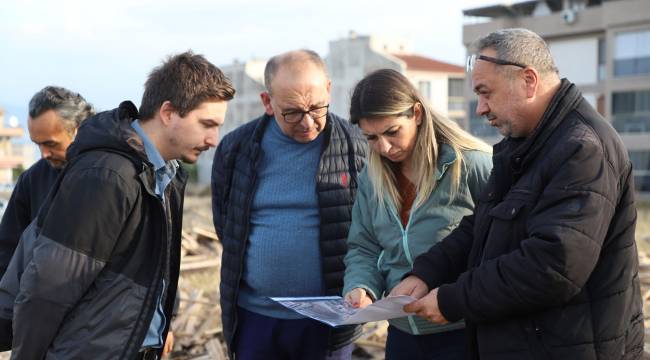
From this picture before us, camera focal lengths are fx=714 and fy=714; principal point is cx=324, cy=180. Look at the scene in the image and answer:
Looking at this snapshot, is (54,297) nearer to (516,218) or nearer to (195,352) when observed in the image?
(516,218)

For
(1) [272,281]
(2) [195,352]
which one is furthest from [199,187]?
(1) [272,281]

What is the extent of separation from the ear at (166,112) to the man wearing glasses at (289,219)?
912 mm

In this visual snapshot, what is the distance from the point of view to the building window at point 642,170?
117 ft

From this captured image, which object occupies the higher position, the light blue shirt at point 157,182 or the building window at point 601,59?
the light blue shirt at point 157,182

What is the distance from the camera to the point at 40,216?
3.08 m

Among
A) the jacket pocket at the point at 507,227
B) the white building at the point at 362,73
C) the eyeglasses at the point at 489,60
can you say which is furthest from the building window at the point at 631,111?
the jacket pocket at the point at 507,227

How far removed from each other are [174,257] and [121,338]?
573 mm

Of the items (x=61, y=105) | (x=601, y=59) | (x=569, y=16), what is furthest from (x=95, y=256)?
(x=569, y=16)

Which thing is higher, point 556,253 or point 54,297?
point 556,253

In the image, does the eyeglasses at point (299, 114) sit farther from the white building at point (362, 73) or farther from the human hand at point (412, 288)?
the white building at point (362, 73)

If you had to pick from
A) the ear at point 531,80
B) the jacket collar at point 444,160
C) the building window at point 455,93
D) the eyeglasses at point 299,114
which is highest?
the ear at point 531,80

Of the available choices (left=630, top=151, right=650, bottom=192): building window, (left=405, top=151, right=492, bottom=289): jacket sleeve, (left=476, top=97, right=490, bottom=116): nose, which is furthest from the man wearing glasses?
(left=630, top=151, right=650, bottom=192): building window

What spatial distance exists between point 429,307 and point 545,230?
667mm

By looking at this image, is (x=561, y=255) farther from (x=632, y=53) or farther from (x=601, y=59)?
(x=601, y=59)
